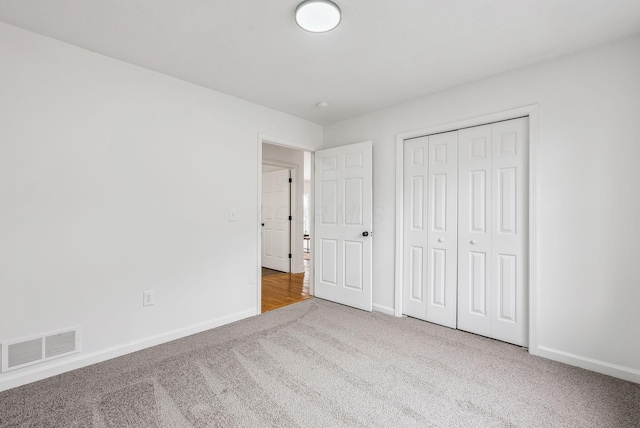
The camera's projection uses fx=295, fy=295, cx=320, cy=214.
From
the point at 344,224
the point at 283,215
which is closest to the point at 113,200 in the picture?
the point at 344,224

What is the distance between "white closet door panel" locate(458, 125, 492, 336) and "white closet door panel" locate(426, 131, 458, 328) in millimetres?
62

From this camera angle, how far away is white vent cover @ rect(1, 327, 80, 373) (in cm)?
194

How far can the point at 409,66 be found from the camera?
8.14 feet

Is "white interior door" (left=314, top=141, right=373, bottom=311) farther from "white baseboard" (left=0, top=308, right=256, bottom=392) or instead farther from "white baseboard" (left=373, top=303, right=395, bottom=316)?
"white baseboard" (left=0, top=308, right=256, bottom=392)

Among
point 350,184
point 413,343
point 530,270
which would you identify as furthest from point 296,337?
point 530,270

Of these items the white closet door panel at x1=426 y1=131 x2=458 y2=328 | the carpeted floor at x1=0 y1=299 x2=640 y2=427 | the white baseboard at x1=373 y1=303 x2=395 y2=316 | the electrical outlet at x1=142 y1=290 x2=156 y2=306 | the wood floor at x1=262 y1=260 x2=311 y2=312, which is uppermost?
the white closet door panel at x1=426 y1=131 x2=458 y2=328

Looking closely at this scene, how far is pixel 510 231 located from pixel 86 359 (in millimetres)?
3584

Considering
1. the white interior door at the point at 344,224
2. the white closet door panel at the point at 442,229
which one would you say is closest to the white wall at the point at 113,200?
the white interior door at the point at 344,224

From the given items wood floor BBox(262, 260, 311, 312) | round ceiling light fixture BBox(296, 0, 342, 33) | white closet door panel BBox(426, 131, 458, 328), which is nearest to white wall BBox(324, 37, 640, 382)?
white closet door panel BBox(426, 131, 458, 328)

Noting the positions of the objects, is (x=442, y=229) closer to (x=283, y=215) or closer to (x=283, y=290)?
(x=283, y=290)

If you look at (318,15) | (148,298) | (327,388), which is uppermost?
(318,15)

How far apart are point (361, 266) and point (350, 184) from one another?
A: 1.01 metres

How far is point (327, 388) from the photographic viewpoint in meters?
1.93

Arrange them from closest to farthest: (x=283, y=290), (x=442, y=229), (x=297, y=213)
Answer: (x=442, y=229)
(x=283, y=290)
(x=297, y=213)
